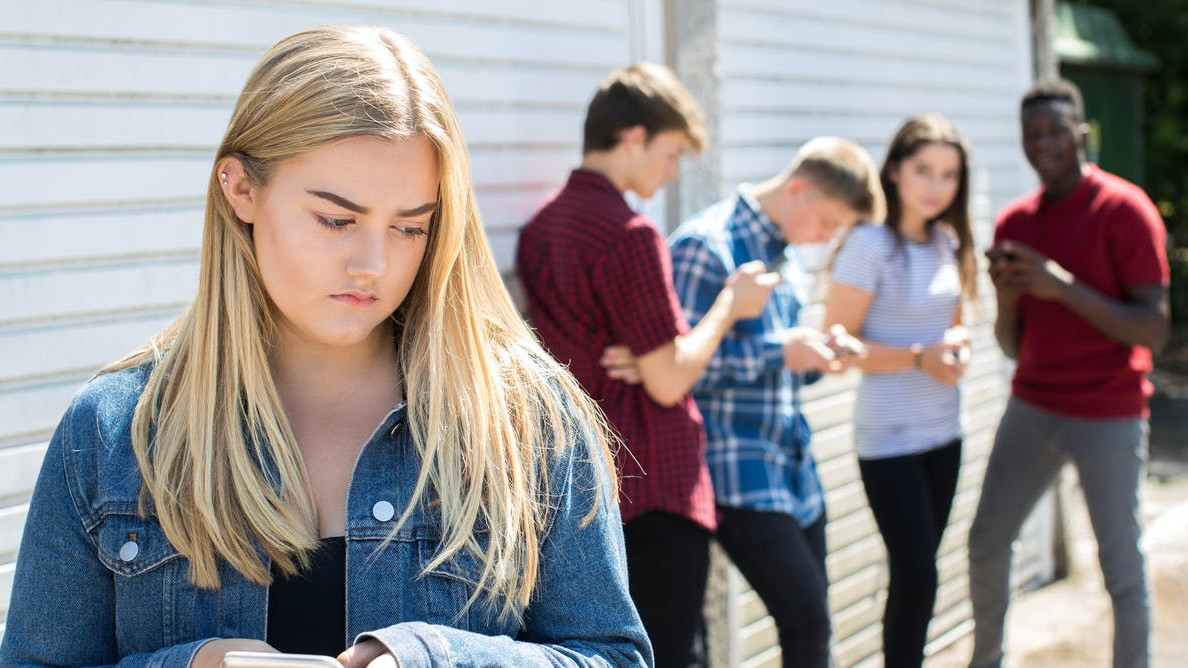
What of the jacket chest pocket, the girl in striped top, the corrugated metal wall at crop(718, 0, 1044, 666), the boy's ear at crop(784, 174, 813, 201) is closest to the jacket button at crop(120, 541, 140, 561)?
the jacket chest pocket

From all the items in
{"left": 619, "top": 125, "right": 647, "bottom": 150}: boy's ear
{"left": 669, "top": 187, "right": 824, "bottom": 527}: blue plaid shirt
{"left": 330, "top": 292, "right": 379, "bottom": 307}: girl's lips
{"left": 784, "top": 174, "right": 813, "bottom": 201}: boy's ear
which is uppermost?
{"left": 619, "top": 125, "right": 647, "bottom": 150}: boy's ear

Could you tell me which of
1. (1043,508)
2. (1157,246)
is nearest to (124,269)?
(1157,246)

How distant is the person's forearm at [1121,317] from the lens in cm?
431

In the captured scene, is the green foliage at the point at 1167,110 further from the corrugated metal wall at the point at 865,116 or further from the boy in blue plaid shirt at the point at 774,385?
the boy in blue plaid shirt at the point at 774,385

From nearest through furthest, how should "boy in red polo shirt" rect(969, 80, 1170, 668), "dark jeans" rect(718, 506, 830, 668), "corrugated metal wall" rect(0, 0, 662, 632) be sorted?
"corrugated metal wall" rect(0, 0, 662, 632), "dark jeans" rect(718, 506, 830, 668), "boy in red polo shirt" rect(969, 80, 1170, 668)

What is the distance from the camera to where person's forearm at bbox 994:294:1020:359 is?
15.6 feet

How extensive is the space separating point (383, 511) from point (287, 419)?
0.68ft

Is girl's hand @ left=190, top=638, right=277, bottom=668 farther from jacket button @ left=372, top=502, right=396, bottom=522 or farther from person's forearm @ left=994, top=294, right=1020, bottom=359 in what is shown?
person's forearm @ left=994, top=294, right=1020, bottom=359

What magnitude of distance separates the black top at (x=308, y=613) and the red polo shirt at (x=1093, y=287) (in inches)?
142

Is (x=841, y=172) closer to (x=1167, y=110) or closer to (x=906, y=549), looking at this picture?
(x=906, y=549)

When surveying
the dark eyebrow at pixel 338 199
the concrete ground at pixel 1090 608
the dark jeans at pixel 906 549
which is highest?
the dark eyebrow at pixel 338 199

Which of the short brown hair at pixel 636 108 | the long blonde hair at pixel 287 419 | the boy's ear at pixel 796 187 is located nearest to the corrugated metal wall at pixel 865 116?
the boy's ear at pixel 796 187

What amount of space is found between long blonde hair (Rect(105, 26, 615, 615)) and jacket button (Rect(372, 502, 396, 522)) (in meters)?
0.02

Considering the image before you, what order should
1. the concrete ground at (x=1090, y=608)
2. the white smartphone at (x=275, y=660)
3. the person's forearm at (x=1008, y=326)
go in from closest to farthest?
the white smartphone at (x=275, y=660) < the person's forearm at (x=1008, y=326) < the concrete ground at (x=1090, y=608)
